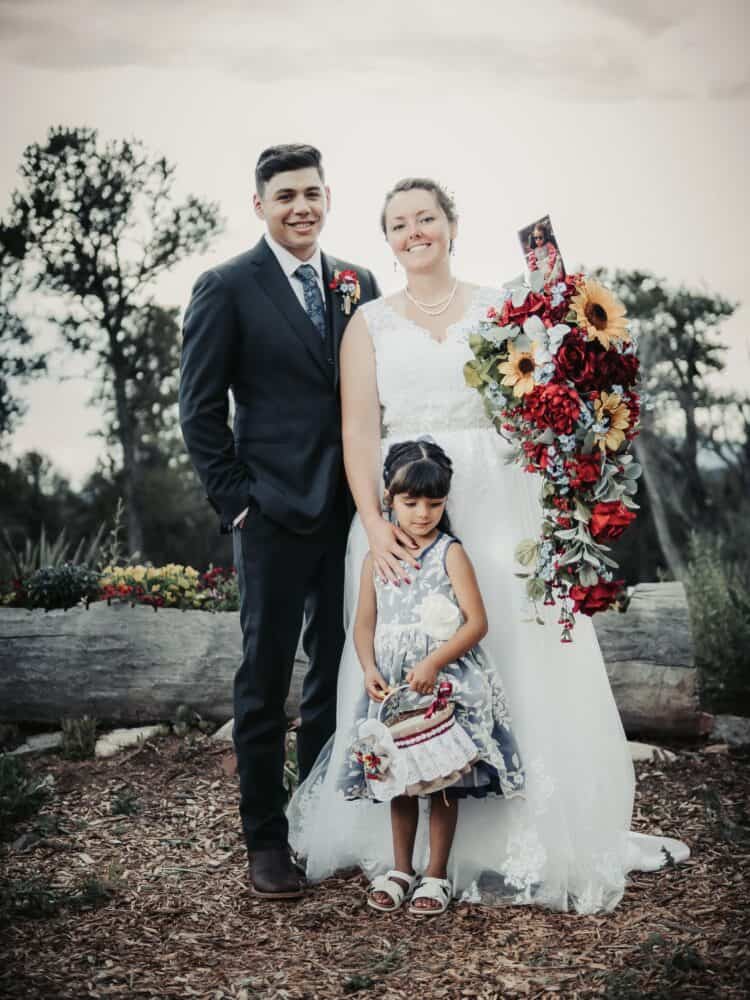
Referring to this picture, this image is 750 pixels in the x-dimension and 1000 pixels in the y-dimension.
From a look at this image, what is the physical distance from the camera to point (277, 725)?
3627 mm

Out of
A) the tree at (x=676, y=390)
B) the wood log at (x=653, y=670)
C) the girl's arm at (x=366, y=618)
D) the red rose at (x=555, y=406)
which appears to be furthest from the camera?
the tree at (x=676, y=390)

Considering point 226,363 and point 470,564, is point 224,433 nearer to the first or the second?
point 226,363

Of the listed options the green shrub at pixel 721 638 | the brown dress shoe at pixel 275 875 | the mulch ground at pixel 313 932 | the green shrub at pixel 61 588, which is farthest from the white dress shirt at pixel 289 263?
the green shrub at pixel 721 638

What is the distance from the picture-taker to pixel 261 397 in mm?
3584

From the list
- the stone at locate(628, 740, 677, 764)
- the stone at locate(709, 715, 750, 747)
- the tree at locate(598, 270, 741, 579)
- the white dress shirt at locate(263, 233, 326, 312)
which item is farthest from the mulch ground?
the tree at locate(598, 270, 741, 579)

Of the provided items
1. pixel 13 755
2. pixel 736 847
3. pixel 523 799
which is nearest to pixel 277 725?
pixel 523 799

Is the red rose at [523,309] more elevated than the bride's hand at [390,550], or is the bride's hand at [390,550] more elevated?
the red rose at [523,309]

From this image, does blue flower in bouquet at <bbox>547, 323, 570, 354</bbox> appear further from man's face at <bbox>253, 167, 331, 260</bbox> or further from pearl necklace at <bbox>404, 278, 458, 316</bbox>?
man's face at <bbox>253, 167, 331, 260</bbox>

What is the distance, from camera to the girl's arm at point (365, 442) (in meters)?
3.38

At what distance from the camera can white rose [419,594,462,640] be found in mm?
3268

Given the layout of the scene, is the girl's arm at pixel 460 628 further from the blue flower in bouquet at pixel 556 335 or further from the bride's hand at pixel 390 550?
the blue flower in bouquet at pixel 556 335

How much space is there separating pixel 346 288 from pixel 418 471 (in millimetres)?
917

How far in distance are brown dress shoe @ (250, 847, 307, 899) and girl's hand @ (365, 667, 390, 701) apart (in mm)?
783

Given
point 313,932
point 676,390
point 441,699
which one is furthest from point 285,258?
point 676,390
